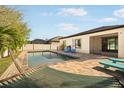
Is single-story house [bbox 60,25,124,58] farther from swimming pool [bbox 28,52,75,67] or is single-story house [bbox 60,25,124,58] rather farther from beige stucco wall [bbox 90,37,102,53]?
swimming pool [bbox 28,52,75,67]

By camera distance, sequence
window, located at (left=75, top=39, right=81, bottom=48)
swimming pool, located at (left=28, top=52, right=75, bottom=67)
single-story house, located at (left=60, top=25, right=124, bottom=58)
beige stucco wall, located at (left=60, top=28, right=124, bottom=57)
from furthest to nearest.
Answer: window, located at (left=75, top=39, right=81, bottom=48)
single-story house, located at (left=60, top=25, right=124, bottom=58)
beige stucco wall, located at (left=60, top=28, right=124, bottom=57)
swimming pool, located at (left=28, top=52, right=75, bottom=67)

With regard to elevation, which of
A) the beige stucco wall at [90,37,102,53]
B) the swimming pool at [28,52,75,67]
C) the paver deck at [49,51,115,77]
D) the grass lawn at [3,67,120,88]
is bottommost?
the grass lawn at [3,67,120,88]

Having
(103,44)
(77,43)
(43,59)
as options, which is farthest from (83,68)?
(77,43)

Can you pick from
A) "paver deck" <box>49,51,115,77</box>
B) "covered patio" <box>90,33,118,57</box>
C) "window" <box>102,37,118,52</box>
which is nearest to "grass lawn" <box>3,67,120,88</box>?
"paver deck" <box>49,51,115,77</box>

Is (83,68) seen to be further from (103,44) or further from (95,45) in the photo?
(103,44)

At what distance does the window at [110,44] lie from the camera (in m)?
18.7

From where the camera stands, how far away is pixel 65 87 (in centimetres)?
626

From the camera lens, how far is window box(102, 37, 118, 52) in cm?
1872

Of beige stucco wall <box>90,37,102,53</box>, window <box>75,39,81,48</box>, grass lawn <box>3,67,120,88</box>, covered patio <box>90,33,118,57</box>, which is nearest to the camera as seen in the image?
grass lawn <box>3,67,120,88</box>

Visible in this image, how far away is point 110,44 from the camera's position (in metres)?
19.8

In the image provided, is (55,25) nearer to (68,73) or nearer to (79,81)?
(68,73)

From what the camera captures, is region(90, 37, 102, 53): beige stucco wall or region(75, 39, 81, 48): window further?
region(75, 39, 81, 48): window
